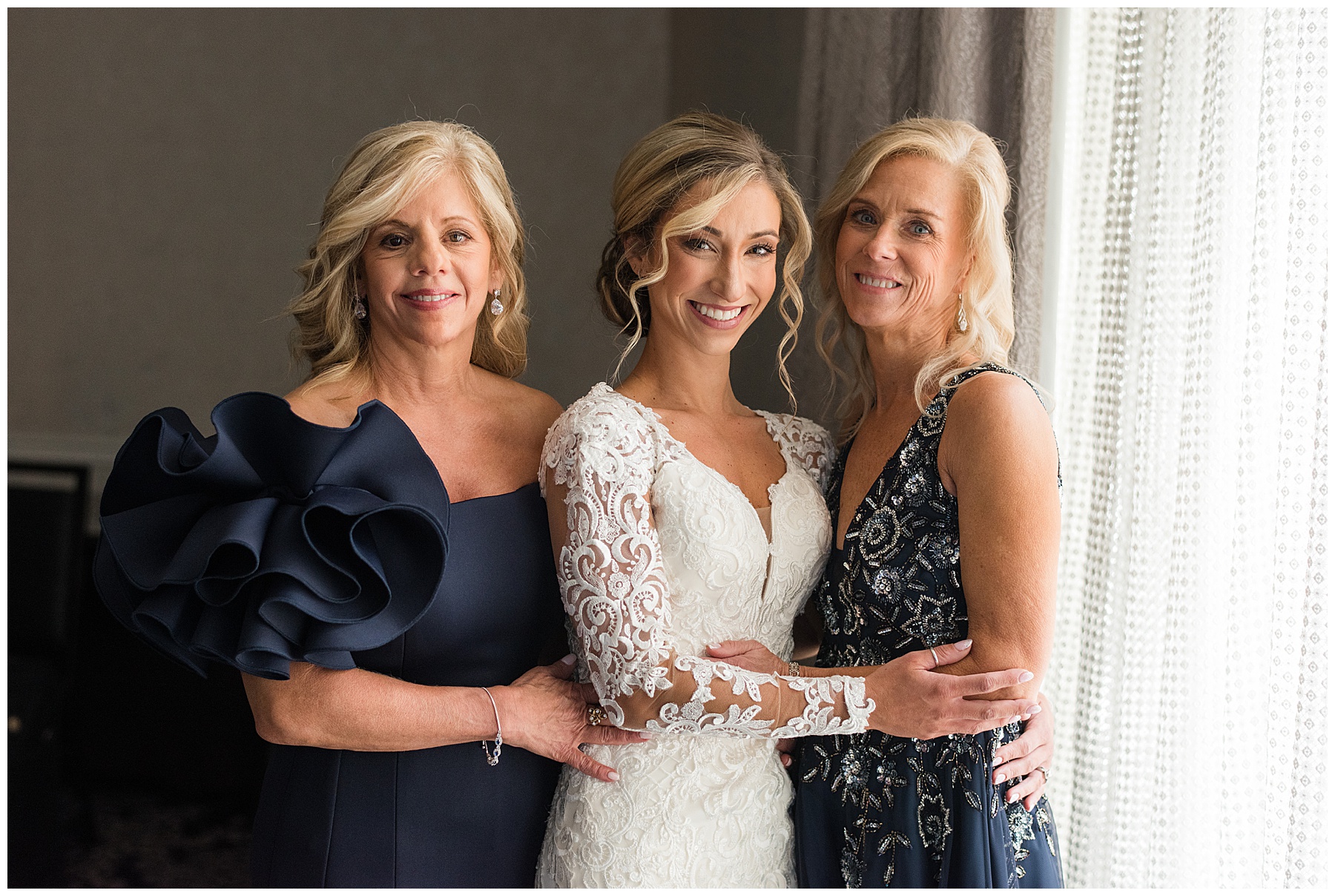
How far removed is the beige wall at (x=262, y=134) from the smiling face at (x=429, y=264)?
2.12 metres

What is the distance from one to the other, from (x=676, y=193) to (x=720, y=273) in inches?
5.7

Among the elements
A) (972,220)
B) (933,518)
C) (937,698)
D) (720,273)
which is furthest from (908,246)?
(937,698)

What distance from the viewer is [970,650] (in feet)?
4.62

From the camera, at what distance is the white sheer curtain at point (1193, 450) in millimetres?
1347

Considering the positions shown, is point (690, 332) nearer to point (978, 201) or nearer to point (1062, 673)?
point (978, 201)

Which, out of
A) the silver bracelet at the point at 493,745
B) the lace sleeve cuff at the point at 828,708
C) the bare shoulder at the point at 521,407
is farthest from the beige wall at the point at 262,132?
the lace sleeve cuff at the point at 828,708

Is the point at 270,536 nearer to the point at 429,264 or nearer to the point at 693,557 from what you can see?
the point at 429,264

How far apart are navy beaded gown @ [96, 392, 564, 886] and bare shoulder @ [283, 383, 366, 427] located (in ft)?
0.45

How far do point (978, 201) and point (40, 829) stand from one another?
3251 millimetres

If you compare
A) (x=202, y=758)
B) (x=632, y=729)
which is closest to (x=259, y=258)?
(x=202, y=758)

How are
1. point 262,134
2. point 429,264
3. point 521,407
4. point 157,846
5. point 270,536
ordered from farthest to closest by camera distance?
1. point 262,134
2. point 157,846
3. point 521,407
4. point 429,264
5. point 270,536

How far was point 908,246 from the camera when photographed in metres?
1.58

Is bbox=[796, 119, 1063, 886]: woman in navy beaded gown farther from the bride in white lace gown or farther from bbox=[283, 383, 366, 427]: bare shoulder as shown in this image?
bbox=[283, 383, 366, 427]: bare shoulder

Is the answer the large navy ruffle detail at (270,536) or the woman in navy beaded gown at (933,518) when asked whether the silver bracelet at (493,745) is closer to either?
the large navy ruffle detail at (270,536)
